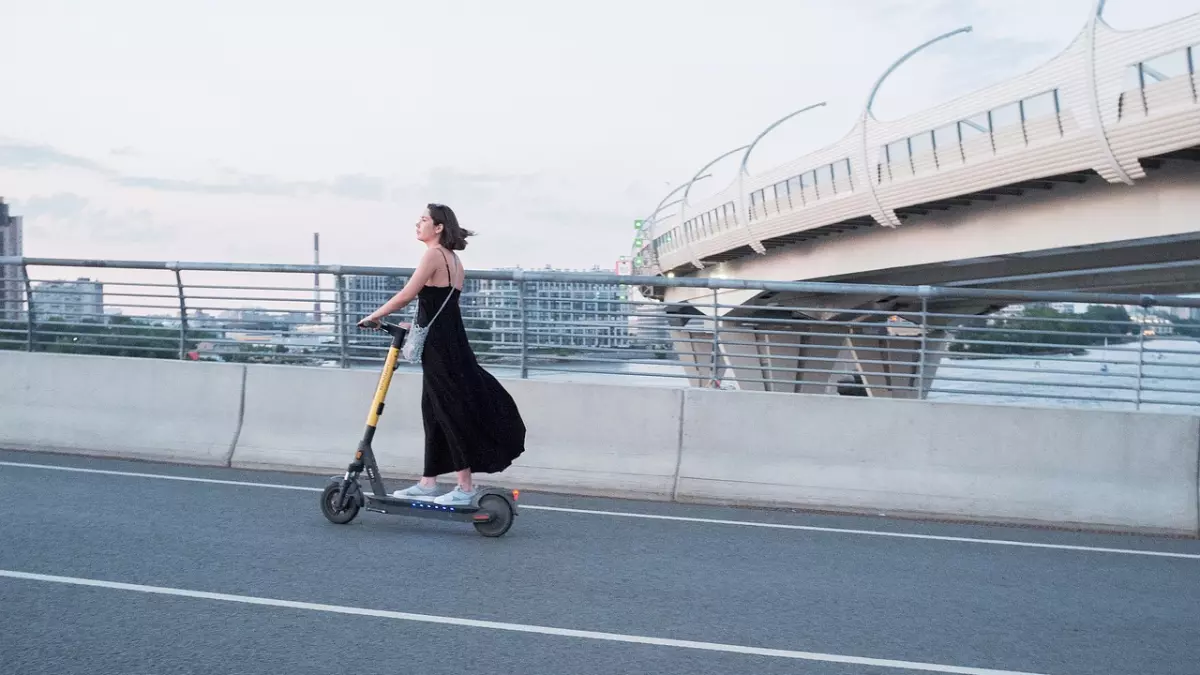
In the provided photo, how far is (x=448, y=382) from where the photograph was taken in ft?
26.5

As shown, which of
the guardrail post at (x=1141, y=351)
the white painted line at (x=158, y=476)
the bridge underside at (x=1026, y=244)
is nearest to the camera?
the white painted line at (x=158, y=476)

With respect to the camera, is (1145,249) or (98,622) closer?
(98,622)

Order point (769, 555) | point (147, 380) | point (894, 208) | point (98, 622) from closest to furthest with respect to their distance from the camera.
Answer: point (98, 622) < point (769, 555) < point (147, 380) < point (894, 208)

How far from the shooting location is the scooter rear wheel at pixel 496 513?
26.3 feet

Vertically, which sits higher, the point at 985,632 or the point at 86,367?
the point at 86,367

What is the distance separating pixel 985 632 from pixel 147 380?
8183 mm

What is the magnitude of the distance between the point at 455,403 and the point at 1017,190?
2226 centimetres

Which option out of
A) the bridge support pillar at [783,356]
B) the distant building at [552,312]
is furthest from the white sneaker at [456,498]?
the distant building at [552,312]

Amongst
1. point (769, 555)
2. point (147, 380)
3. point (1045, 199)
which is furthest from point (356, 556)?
point (1045, 199)

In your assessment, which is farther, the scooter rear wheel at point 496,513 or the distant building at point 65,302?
the distant building at point 65,302

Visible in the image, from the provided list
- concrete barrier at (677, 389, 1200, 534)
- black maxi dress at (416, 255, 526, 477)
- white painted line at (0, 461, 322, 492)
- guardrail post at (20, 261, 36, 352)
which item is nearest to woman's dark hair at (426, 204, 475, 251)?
black maxi dress at (416, 255, 526, 477)

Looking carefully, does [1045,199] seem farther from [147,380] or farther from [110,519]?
[110,519]

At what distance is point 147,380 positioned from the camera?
11.7 metres

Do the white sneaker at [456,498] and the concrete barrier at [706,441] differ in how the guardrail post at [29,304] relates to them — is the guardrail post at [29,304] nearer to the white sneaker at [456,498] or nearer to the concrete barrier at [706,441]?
the concrete barrier at [706,441]
